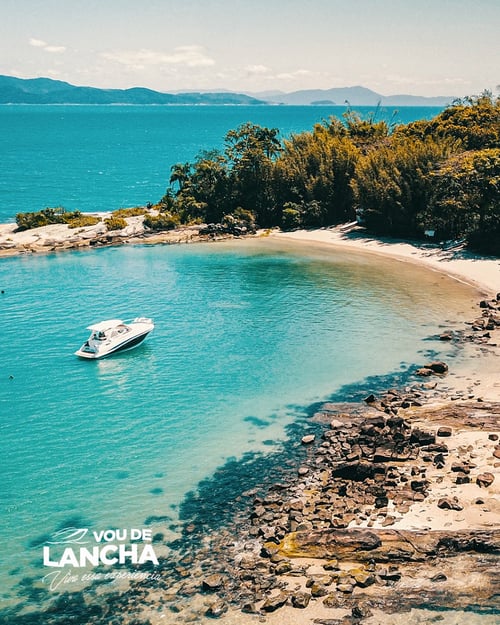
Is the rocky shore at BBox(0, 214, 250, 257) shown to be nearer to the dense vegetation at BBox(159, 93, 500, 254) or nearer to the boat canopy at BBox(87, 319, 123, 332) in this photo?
the dense vegetation at BBox(159, 93, 500, 254)

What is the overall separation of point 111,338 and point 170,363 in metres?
5.48

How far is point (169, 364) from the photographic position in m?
43.5

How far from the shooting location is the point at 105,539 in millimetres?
25766

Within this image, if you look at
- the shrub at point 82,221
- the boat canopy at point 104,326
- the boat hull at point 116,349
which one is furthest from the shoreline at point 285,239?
the boat canopy at point 104,326

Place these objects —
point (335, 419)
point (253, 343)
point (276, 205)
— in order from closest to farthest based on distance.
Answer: point (335, 419), point (253, 343), point (276, 205)

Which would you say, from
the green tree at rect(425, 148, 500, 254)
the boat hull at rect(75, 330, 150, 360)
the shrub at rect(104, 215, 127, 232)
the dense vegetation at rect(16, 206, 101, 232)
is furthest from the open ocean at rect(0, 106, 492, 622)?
the dense vegetation at rect(16, 206, 101, 232)

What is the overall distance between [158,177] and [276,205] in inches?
2637

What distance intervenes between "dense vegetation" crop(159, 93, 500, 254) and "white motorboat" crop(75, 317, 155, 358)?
38.2 metres

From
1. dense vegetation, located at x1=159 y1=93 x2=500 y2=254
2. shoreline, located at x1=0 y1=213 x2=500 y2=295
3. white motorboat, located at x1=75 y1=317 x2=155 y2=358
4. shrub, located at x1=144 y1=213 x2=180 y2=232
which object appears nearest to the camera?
white motorboat, located at x1=75 y1=317 x2=155 y2=358

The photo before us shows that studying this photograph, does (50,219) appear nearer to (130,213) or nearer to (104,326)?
(130,213)

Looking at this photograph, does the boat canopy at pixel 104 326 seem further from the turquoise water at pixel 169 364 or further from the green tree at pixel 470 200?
the green tree at pixel 470 200

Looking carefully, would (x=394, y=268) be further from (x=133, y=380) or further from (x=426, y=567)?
(x=426, y=567)

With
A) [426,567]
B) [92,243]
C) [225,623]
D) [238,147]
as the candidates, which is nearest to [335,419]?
[426,567]

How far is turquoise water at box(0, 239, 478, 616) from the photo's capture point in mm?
29312
